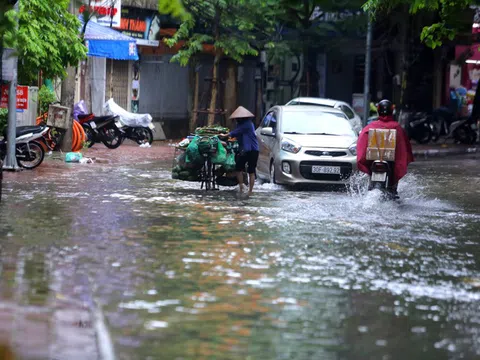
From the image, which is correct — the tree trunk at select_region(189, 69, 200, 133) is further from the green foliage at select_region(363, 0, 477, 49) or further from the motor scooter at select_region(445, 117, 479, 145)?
the green foliage at select_region(363, 0, 477, 49)

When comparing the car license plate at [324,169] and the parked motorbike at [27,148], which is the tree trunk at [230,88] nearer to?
the parked motorbike at [27,148]

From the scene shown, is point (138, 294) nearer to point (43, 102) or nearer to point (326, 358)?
point (326, 358)

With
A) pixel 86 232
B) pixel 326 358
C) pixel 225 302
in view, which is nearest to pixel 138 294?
pixel 225 302

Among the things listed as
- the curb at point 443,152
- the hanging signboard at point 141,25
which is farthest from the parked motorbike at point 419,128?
the hanging signboard at point 141,25

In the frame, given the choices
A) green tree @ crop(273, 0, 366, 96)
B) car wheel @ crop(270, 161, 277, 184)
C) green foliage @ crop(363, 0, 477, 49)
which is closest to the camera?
green foliage @ crop(363, 0, 477, 49)

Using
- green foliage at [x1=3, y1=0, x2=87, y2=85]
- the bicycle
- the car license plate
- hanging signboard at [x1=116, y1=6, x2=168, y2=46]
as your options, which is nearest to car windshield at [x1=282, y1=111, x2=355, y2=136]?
the car license plate

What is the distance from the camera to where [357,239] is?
1333 cm

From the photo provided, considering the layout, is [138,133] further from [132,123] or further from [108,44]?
[108,44]

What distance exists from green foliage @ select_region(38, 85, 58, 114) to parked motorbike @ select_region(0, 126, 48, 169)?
23.4ft

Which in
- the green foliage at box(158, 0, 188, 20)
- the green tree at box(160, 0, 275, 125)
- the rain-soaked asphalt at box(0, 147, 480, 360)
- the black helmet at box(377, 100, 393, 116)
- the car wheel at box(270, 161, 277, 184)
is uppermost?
the green tree at box(160, 0, 275, 125)

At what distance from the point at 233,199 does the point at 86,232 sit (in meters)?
5.29

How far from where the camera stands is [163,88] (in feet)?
134

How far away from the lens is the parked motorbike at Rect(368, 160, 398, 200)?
57.5 ft

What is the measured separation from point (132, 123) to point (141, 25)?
6428 mm
